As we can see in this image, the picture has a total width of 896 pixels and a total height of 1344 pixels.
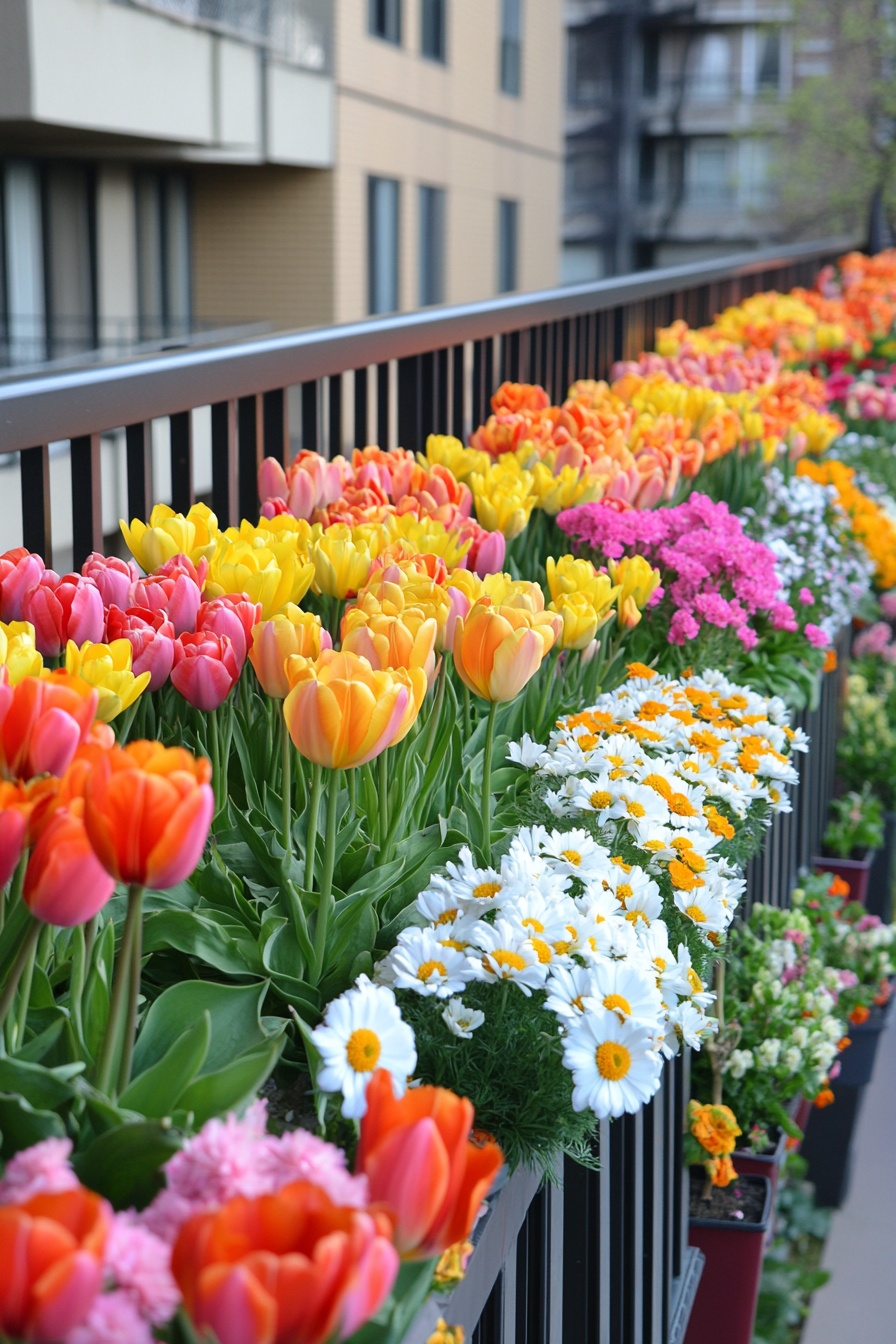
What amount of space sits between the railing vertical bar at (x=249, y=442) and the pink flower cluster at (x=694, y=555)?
624mm

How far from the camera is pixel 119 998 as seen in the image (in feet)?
3.61

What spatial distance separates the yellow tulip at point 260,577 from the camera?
6.17 feet

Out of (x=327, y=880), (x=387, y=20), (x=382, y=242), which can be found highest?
(x=387, y=20)

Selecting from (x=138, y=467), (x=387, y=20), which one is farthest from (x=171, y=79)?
(x=138, y=467)

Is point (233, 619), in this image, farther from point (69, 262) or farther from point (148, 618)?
point (69, 262)

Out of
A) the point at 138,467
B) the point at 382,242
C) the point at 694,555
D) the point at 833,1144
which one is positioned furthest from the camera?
the point at 382,242

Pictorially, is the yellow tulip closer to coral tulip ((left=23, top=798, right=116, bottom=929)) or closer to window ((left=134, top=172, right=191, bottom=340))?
coral tulip ((left=23, top=798, right=116, bottom=929))

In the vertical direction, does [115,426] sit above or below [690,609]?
above

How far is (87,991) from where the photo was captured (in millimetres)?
1412

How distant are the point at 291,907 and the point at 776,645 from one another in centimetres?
215

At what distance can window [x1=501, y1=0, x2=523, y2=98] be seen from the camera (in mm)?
21531

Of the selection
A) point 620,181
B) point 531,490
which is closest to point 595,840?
point 531,490

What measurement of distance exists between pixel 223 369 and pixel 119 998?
1644 millimetres

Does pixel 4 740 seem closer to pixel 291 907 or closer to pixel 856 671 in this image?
pixel 291 907
